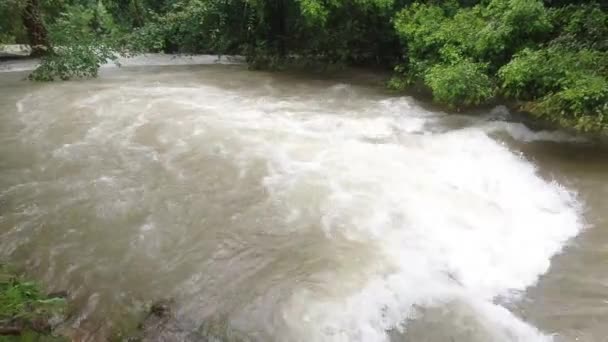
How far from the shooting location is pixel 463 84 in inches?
302

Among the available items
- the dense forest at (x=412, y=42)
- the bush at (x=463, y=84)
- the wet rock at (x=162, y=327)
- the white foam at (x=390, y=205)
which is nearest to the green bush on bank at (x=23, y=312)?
the wet rock at (x=162, y=327)

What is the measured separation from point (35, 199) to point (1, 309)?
3.41m

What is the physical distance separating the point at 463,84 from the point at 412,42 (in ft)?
7.35

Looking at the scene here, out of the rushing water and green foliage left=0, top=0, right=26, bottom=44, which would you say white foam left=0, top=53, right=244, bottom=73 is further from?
the rushing water

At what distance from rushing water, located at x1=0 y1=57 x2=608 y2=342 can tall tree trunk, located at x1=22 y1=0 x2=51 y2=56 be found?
4.50 metres

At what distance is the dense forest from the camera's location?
7023 millimetres

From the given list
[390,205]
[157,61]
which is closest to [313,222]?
[390,205]

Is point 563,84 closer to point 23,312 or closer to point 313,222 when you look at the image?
point 313,222

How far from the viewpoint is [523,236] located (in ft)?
16.0

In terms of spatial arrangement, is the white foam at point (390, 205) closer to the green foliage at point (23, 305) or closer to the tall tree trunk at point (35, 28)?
the green foliage at point (23, 305)

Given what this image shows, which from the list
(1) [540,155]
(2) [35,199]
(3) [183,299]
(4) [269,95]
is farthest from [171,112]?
(1) [540,155]

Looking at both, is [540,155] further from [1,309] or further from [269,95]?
[1,309]

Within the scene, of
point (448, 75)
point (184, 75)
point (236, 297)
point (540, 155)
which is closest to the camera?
point (236, 297)

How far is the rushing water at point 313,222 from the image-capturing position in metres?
3.86
